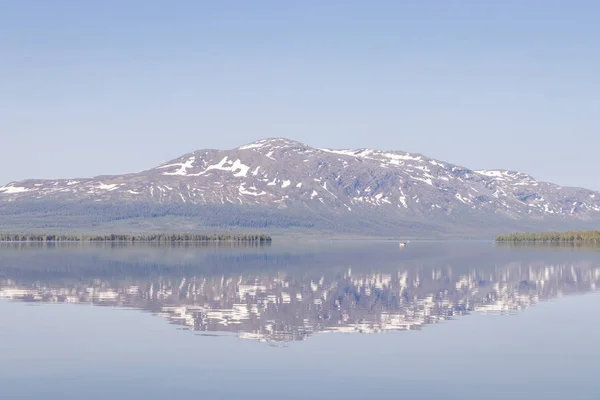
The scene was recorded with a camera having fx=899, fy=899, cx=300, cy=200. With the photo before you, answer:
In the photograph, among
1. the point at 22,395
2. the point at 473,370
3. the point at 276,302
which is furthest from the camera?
Result: the point at 276,302

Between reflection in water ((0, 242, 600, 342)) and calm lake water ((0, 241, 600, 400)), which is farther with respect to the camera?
reflection in water ((0, 242, 600, 342))

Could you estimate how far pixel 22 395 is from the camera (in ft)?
86.0

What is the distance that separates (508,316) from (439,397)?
20.1 meters

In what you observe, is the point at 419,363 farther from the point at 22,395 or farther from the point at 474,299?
the point at 474,299

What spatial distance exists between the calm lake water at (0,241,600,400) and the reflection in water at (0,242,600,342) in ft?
0.47

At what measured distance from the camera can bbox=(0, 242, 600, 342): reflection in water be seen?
42.9m

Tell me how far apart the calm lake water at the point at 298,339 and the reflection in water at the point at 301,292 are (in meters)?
0.14

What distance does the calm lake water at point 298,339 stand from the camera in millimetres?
27812

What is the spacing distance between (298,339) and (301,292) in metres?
20.5

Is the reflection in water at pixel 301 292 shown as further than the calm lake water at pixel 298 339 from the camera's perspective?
Yes

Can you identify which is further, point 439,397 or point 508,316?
point 508,316

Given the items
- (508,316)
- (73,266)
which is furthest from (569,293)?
(73,266)

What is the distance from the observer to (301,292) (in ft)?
188

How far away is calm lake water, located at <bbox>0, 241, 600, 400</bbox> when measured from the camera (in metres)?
27.8
